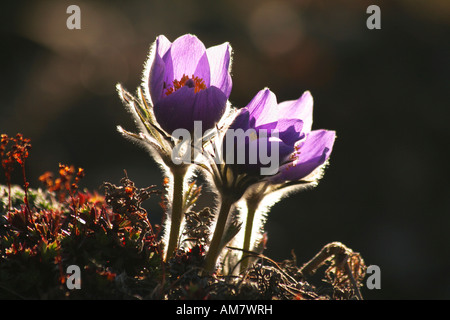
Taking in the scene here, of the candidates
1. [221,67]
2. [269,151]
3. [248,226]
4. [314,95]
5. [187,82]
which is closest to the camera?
[269,151]

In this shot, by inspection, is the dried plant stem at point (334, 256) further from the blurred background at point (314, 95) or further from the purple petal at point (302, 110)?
the blurred background at point (314, 95)

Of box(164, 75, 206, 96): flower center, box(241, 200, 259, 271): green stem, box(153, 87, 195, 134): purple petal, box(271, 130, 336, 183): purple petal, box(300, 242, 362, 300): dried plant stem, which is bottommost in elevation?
box(300, 242, 362, 300): dried plant stem

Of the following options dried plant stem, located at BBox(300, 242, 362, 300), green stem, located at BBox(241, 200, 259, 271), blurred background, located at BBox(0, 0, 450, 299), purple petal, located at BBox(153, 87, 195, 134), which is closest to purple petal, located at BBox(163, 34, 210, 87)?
purple petal, located at BBox(153, 87, 195, 134)

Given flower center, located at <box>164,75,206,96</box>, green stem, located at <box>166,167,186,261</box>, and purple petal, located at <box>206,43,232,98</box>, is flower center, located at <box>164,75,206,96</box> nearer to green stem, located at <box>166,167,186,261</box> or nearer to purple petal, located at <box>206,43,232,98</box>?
purple petal, located at <box>206,43,232,98</box>

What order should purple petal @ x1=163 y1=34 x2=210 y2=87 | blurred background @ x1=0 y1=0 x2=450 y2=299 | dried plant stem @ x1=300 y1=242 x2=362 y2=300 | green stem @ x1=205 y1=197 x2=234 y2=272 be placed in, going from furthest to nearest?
blurred background @ x1=0 y1=0 x2=450 y2=299, dried plant stem @ x1=300 y1=242 x2=362 y2=300, purple petal @ x1=163 y1=34 x2=210 y2=87, green stem @ x1=205 y1=197 x2=234 y2=272

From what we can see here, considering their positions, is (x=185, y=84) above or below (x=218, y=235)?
above

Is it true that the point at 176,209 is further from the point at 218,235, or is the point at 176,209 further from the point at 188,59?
the point at 188,59

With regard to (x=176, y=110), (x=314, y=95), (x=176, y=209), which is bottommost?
(x=176, y=209)

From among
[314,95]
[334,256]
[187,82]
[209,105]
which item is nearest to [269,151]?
[209,105]
